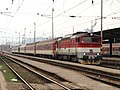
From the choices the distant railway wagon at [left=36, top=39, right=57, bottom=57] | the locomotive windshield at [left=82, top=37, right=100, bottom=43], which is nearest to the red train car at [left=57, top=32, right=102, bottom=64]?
the locomotive windshield at [left=82, top=37, right=100, bottom=43]

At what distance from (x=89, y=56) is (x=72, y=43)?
4.03m

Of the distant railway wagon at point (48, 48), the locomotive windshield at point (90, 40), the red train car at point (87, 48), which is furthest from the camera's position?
the distant railway wagon at point (48, 48)

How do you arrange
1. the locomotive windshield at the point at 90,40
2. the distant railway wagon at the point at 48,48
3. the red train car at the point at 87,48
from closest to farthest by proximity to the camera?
the red train car at the point at 87,48 < the locomotive windshield at the point at 90,40 < the distant railway wagon at the point at 48,48

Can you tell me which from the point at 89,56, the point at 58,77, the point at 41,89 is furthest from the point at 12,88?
the point at 89,56

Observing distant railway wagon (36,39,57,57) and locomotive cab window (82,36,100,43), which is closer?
locomotive cab window (82,36,100,43)

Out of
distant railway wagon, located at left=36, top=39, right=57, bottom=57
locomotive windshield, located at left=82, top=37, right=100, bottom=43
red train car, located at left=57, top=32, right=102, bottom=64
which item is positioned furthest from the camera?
distant railway wagon, located at left=36, top=39, right=57, bottom=57

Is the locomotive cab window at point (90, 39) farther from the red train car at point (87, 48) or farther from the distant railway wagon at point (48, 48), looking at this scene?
Answer: the distant railway wagon at point (48, 48)

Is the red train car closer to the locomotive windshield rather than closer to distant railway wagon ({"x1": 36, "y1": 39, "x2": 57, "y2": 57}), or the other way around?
the locomotive windshield

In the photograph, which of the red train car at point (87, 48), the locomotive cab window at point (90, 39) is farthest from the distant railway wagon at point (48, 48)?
the locomotive cab window at point (90, 39)

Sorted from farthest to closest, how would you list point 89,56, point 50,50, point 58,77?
point 50,50, point 89,56, point 58,77

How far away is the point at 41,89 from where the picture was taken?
45.5ft

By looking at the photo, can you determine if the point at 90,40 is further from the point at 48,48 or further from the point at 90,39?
the point at 48,48

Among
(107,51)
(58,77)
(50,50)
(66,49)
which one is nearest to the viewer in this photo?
(58,77)

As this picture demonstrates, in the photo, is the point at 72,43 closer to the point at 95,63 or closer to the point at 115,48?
the point at 95,63
